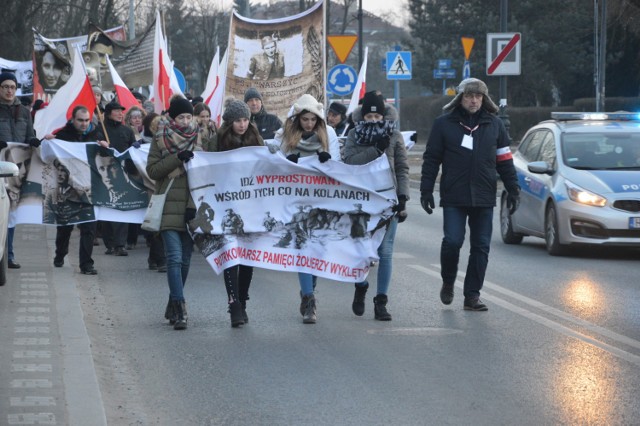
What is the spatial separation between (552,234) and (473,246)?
4336 millimetres

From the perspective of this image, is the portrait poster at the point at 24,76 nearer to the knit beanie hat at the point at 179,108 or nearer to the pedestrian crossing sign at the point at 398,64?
the pedestrian crossing sign at the point at 398,64

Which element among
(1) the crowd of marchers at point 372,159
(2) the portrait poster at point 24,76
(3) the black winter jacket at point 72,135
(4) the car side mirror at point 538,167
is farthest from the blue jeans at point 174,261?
(2) the portrait poster at point 24,76

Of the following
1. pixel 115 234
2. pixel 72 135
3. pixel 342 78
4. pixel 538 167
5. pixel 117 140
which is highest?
pixel 342 78

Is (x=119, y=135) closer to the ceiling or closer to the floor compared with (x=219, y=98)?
closer to the floor

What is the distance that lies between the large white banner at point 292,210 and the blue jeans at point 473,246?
69 centimetres

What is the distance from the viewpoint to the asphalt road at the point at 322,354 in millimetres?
6559

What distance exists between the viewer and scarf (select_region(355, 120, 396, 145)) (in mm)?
9672

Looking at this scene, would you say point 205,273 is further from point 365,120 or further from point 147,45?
point 147,45

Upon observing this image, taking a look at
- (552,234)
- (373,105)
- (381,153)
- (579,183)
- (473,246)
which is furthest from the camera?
(552,234)

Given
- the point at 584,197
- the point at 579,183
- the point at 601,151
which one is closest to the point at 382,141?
the point at 584,197

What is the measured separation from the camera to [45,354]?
7793 mm

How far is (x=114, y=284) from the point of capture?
12.0 m

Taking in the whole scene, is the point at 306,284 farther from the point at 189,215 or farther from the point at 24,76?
the point at 24,76

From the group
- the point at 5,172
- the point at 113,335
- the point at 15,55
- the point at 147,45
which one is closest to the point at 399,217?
the point at 113,335
